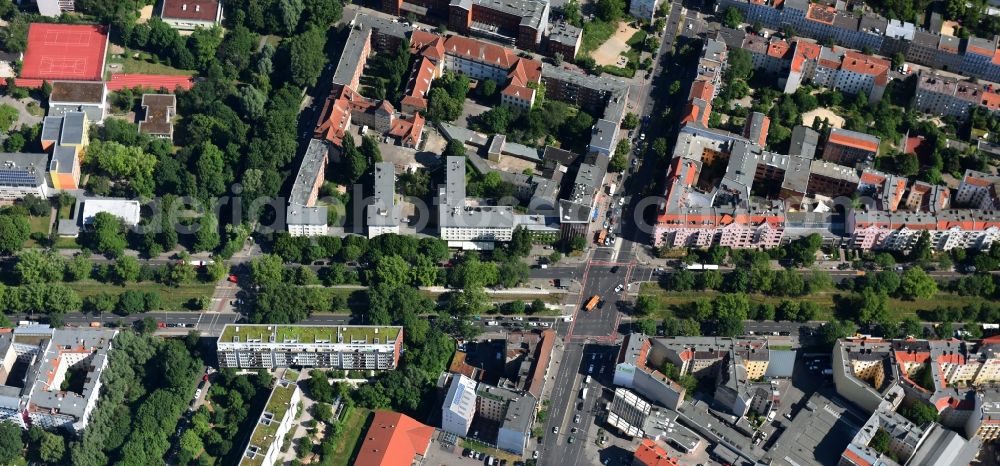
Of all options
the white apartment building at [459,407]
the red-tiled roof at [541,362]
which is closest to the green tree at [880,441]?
the red-tiled roof at [541,362]

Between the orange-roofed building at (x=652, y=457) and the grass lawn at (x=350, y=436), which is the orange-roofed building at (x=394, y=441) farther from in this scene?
the orange-roofed building at (x=652, y=457)

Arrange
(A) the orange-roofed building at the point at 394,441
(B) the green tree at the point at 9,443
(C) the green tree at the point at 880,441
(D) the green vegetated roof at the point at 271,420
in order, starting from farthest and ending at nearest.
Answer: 1. (C) the green tree at the point at 880,441
2. (A) the orange-roofed building at the point at 394,441
3. (B) the green tree at the point at 9,443
4. (D) the green vegetated roof at the point at 271,420

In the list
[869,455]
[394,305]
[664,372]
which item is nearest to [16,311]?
[394,305]

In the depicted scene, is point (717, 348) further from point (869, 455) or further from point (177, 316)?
point (177, 316)

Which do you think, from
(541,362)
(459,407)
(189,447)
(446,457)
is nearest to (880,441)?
(541,362)

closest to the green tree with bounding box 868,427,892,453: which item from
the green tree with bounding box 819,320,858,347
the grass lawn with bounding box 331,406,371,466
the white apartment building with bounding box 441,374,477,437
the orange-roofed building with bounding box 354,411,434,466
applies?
the green tree with bounding box 819,320,858,347

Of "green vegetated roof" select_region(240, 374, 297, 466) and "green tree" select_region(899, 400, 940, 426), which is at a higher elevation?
"green tree" select_region(899, 400, 940, 426)

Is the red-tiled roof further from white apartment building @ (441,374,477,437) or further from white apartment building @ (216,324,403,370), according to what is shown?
white apartment building @ (216,324,403,370)
